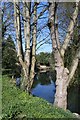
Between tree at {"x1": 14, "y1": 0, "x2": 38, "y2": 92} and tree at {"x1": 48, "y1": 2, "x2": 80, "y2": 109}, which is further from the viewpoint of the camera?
tree at {"x1": 14, "y1": 0, "x2": 38, "y2": 92}

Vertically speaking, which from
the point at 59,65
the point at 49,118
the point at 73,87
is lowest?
the point at 73,87

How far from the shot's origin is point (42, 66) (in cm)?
4803

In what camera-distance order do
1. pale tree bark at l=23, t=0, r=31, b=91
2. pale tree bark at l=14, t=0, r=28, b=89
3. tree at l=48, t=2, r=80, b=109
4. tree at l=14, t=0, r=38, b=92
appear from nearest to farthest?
tree at l=48, t=2, r=80, b=109 < pale tree bark at l=23, t=0, r=31, b=91 < tree at l=14, t=0, r=38, b=92 < pale tree bark at l=14, t=0, r=28, b=89

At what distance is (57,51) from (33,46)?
3.12 m

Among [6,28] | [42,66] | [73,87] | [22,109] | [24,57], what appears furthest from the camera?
[42,66]

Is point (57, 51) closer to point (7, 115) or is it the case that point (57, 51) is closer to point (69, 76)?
point (69, 76)

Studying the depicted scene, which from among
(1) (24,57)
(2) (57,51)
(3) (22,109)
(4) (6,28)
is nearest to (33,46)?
(1) (24,57)

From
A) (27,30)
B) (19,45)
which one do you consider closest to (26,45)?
(19,45)

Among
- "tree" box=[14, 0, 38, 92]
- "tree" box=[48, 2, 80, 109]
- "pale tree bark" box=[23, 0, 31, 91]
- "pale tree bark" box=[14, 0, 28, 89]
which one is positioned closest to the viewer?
"tree" box=[48, 2, 80, 109]

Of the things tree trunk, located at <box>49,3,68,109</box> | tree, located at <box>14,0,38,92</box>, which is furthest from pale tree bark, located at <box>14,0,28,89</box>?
tree trunk, located at <box>49,3,68,109</box>

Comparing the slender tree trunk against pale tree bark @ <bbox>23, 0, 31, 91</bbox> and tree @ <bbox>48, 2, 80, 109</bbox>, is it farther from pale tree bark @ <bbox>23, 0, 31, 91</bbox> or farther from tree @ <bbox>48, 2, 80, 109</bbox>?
pale tree bark @ <bbox>23, 0, 31, 91</bbox>

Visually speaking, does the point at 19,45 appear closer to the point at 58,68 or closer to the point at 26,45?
the point at 26,45

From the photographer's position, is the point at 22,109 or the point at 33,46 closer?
the point at 22,109

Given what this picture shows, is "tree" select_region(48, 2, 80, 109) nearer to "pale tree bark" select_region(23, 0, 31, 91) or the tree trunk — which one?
the tree trunk
